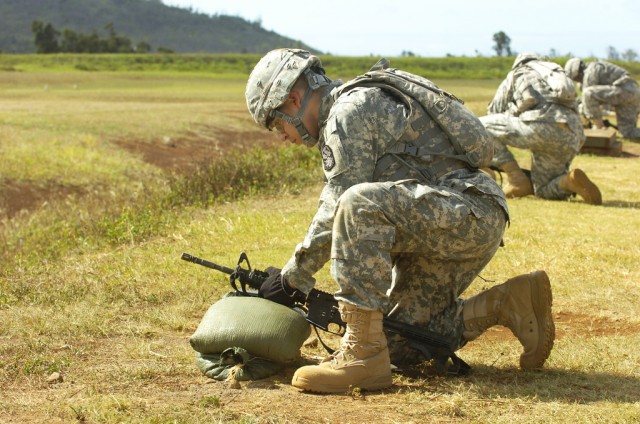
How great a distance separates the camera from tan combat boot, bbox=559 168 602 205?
11445mm

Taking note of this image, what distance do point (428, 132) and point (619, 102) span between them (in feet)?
51.2

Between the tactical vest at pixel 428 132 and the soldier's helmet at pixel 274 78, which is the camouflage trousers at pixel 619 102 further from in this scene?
the soldier's helmet at pixel 274 78

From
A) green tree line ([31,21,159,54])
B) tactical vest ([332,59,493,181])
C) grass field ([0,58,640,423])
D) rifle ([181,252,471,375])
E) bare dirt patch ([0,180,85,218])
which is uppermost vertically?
tactical vest ([332,59,493,181])

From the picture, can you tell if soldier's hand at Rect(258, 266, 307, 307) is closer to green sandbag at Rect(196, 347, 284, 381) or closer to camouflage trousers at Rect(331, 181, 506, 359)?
green sandbag at Rect(196, 347, 284, 381)

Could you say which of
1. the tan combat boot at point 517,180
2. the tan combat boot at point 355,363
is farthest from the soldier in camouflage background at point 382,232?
the tan combat boot at point 517,180

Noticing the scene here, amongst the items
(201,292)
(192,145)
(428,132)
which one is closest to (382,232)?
(428,132)

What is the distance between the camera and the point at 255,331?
5.18 m

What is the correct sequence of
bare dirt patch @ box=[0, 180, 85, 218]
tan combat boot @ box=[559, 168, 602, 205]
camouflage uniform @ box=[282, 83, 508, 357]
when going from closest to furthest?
camouflage uniform @ box=[282, 83, 508, 357]
tan combat boot @ box=[559, 168, 602, 205]
bare dirt patch @ box=[0, 180, 85, 218]

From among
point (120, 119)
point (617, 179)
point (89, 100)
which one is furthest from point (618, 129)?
point (89, 100)

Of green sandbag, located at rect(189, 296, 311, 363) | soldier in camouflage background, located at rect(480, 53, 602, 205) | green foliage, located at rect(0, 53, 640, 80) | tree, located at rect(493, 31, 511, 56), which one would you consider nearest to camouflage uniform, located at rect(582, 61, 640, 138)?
soldier in camouflage background, located at rect(480, 53, 602, 205)

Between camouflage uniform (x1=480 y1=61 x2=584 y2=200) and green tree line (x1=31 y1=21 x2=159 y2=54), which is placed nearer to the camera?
camouflage uniform (x1=480 y1=61 x2=584 y2=200)

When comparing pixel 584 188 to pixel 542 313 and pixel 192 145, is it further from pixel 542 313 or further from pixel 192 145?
pixel 192 145

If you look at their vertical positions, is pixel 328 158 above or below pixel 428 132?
below

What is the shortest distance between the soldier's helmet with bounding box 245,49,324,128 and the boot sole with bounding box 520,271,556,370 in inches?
63.6
